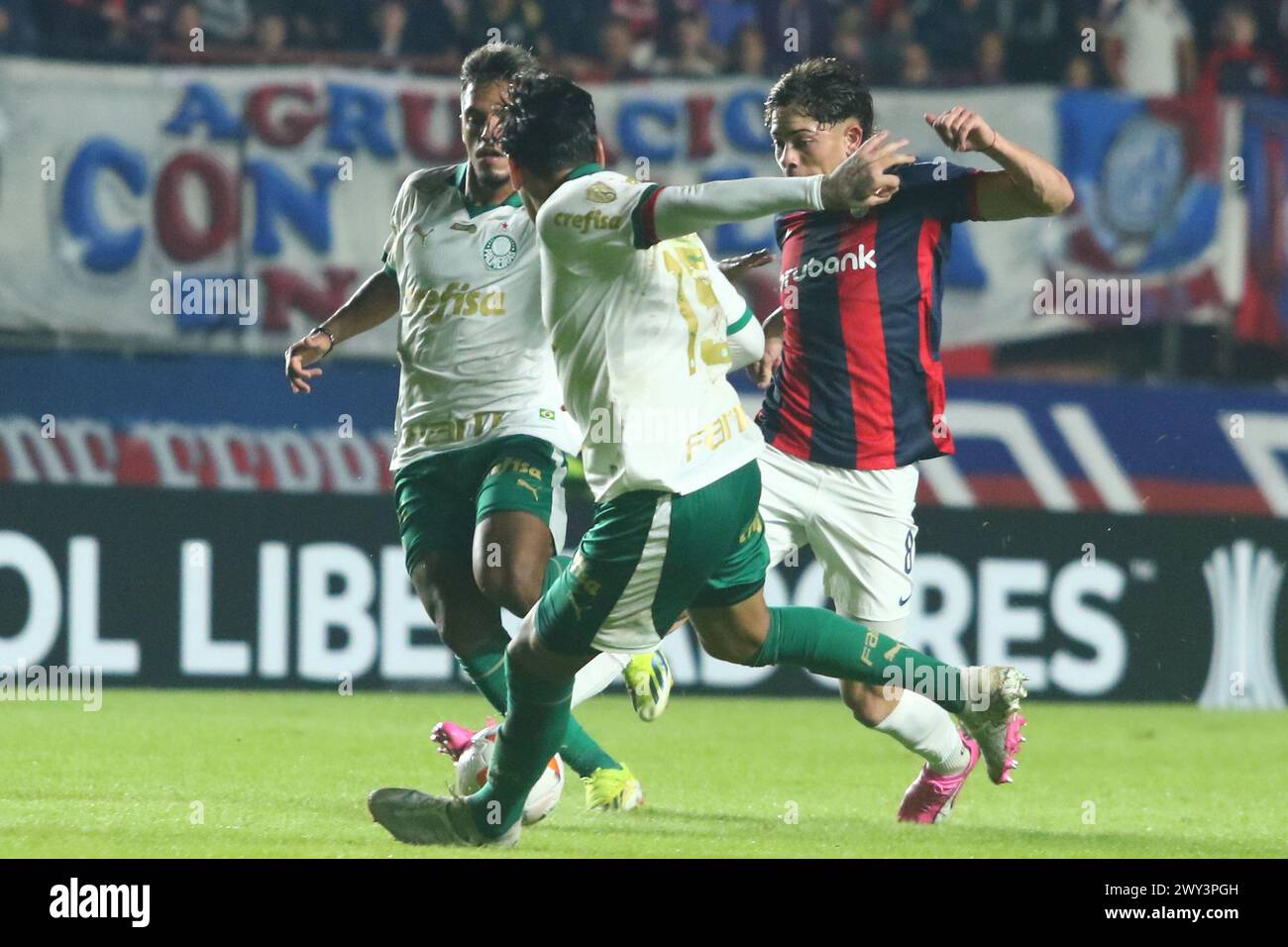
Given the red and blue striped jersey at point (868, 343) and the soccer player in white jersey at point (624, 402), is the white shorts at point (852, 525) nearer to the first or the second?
the red and blue striped jersey at point (868, 343)

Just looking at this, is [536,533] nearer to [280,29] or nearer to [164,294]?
[164,294]

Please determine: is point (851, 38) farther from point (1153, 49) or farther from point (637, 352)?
point (637, 352)

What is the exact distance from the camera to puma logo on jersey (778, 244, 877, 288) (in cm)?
537

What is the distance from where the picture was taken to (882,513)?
5.33 m

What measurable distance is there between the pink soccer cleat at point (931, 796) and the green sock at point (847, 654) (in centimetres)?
67

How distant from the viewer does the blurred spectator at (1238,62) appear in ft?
A: 33.9

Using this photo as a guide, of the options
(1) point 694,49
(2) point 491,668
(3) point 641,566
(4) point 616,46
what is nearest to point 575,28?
(4) point 616,46

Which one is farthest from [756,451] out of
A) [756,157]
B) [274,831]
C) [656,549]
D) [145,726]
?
[756,157]

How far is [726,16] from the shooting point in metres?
11.1

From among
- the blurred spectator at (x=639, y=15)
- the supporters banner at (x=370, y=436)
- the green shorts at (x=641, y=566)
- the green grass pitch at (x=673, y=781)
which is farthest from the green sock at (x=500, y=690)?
the blurred spectator at (x=639, y=15)

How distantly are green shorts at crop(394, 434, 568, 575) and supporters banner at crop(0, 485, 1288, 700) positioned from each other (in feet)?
11.2
